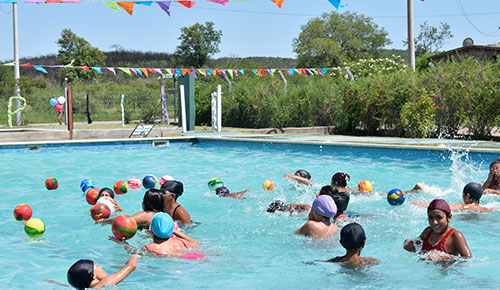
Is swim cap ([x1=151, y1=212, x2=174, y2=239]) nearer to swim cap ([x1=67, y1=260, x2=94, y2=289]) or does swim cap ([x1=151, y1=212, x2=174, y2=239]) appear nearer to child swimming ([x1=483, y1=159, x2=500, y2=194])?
swim cap ([x1=67, y1=260, x2=94, y2=289])

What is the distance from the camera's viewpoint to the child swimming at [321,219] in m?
6.35

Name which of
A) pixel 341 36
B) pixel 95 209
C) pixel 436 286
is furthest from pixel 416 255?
pixel 341 36

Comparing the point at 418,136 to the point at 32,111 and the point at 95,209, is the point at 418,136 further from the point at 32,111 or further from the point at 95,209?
the point at 32,111

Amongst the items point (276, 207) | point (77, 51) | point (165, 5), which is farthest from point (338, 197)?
point (77, 51)

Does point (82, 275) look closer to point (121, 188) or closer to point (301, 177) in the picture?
point (121, 188)

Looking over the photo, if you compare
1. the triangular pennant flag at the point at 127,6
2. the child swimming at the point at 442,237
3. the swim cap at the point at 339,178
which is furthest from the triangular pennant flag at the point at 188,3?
the child swimming at the point at 442,237

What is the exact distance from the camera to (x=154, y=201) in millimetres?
6609

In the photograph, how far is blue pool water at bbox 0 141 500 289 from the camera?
18.8ft

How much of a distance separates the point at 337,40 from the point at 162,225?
88.3m

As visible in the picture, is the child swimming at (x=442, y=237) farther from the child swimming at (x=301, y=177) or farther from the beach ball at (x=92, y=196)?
the beach ball at (x=92, y=196)

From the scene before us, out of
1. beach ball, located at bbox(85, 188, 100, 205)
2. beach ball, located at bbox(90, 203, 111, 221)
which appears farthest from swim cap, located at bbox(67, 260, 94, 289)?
beach ball, located at bbox(85, 188, 100, 205)

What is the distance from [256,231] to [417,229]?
7.46 ft

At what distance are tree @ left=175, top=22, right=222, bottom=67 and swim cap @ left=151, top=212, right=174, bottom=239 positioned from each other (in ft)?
226

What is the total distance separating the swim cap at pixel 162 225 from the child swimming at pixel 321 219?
5.93ft
